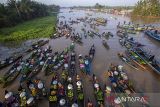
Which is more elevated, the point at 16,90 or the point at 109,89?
the point at 109,89

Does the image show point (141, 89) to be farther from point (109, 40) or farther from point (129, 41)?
point (109, 40)

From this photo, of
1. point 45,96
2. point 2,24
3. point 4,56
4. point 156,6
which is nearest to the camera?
point 45,96

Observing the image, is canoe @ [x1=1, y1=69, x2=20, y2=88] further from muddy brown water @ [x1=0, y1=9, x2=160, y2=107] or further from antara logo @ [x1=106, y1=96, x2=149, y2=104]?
antara logo @ [x1=106, y1=96, x2=149, y2=104]

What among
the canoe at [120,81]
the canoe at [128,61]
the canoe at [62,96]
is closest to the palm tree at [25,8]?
the canoe at [128,61]

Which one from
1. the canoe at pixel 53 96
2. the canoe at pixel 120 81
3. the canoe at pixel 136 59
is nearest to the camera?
the canoe at pixel 53 96

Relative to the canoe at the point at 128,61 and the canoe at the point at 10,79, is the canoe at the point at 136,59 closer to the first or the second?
the canoe at the point at 128,61

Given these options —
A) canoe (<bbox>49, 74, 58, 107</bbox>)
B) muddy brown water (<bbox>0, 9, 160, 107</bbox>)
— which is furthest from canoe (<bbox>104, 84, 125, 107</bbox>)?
canoe (<bbox>49, 74, 58, 107</bbox>)

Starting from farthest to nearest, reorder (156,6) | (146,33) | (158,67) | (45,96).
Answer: (156,6) < (146,33) < (158,67) < (45,96)

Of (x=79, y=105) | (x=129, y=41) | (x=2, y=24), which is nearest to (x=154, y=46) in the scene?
(x=129, y=41)
